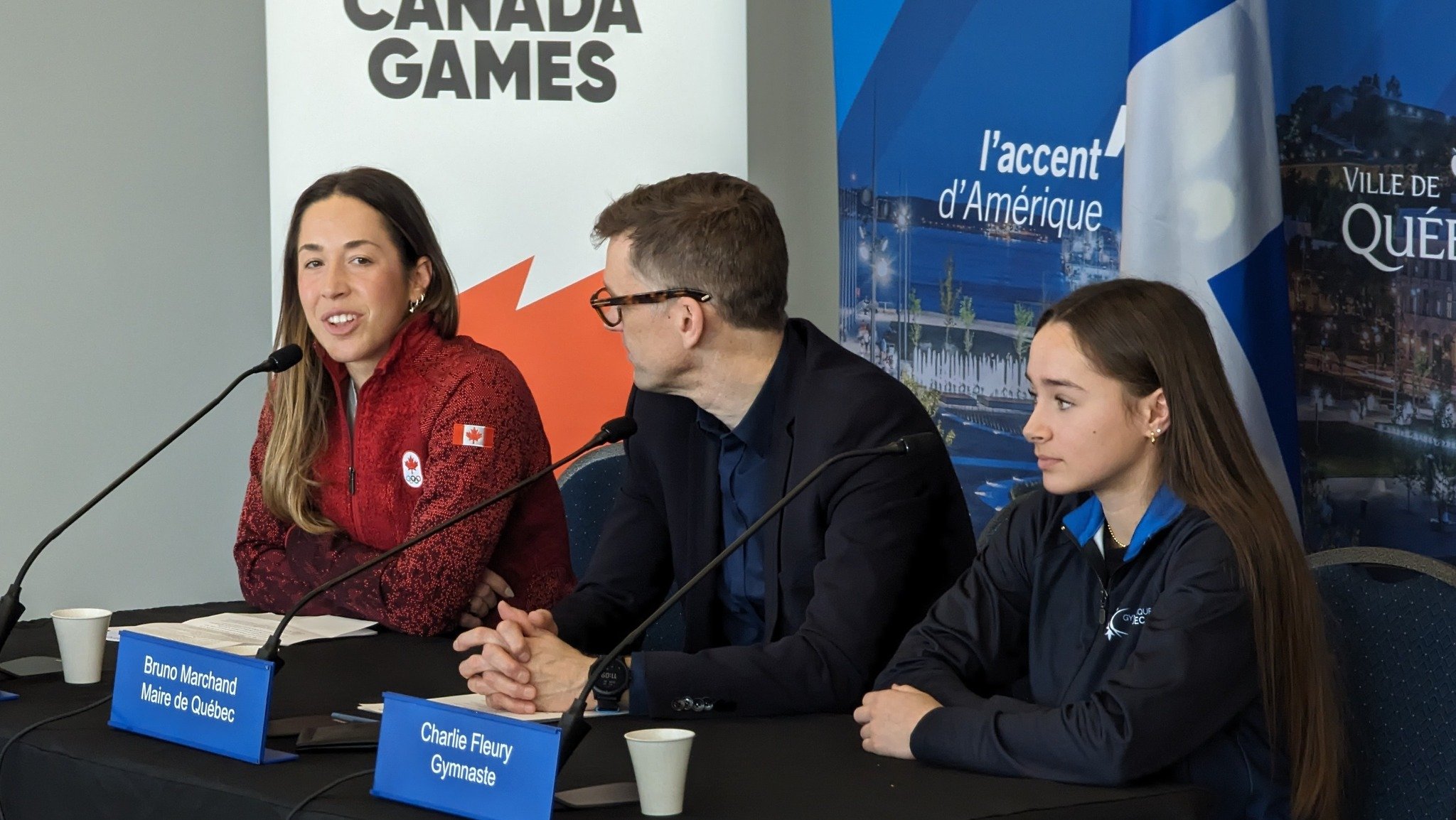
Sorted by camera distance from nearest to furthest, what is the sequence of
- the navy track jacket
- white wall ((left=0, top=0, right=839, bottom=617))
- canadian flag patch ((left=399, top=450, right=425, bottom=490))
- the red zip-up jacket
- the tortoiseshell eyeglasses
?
1. the navy track jacket
2. the tortoiseshell eyeglasses
3. the red zip-up jacket
4. canadian flag patch ((left=399, top=450, right=425, bottom=490))
5. white wall ((left=0, top=0, right=839, bottom=617))

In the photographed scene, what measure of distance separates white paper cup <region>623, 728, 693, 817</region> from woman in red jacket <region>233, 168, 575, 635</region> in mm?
999

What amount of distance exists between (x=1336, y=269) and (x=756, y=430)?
4.14 ft

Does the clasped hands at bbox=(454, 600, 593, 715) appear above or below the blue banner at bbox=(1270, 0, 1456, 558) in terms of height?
below

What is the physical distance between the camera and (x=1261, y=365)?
2732mm

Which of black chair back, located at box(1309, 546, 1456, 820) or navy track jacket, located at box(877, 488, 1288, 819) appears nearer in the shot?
navy track jacket, located at box(877, 488, 1288, 819)

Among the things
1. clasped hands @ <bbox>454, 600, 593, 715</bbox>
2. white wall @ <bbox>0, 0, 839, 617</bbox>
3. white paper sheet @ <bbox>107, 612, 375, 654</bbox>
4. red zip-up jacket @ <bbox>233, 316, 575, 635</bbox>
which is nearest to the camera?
clasped hands @ <bbox>454, 600, 593, 715</bbox>

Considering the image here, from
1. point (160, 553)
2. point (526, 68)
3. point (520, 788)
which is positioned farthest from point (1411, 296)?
point (160, 553)

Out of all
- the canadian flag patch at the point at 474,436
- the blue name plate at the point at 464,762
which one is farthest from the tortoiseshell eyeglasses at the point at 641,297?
the blue name plate at the point at 464,762

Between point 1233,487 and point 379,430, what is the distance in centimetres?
136

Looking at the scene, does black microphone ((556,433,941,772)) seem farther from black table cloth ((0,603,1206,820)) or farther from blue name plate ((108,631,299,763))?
blue name plate ((108,631,299,763))

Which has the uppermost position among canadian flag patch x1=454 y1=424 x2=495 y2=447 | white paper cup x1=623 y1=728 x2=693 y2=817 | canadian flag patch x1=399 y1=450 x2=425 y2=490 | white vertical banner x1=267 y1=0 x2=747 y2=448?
white vertical banner x1=267 y1=0 x2=747 y2=448

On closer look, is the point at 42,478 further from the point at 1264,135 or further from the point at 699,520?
the point at 1264,135

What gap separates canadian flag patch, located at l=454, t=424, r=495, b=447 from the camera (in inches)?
94.2

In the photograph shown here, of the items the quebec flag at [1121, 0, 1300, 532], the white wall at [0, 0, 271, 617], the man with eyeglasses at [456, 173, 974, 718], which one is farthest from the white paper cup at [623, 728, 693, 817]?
the white wall at [0, 0, 271, 617]
